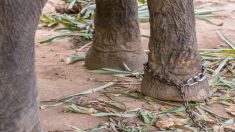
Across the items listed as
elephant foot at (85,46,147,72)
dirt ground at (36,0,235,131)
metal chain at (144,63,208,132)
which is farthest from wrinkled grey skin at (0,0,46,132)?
elephant foot at (85,46,147,72)

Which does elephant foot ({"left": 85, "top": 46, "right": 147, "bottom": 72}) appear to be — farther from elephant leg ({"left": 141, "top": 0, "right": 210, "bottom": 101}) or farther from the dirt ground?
elephant leg ({"left": 141, "top": 0, "right": 210, "bottom": 101})

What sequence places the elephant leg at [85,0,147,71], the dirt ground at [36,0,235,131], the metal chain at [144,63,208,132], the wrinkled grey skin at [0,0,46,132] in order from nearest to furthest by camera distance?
the wrinkled grey skin at [0,0,46,132] < the dirt ground at [36,0,235,131] < the metal chain at [144,63,208,132] < the elephant leg at [85,0,147,71]

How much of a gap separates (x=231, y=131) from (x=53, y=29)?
1661 mm

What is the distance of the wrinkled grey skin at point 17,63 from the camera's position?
142cm

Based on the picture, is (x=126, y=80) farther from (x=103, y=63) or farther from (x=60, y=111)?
(x=60, y=111)

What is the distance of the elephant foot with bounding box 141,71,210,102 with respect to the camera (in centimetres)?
231

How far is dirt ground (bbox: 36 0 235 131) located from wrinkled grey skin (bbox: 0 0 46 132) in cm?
50

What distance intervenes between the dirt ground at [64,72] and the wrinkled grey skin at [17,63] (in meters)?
0.50

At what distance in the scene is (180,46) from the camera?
231 cm

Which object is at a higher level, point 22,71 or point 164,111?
point 22,71

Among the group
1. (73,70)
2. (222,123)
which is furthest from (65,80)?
(222,123)

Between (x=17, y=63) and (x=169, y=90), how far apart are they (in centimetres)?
95

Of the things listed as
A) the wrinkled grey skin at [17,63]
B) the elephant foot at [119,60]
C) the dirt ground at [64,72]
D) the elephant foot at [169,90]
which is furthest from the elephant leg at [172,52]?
the wrinkled grey skin at [17,63]

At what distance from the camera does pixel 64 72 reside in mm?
2691
